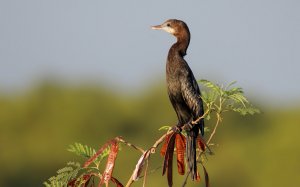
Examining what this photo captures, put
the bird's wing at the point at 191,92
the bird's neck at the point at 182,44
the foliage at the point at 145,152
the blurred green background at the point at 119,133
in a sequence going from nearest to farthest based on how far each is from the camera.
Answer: the foliage at the point at 145,152
the bird's wing at the point at 191,92
the bird's neck at the point at 182,44
the blurred green background at the point at 119,133

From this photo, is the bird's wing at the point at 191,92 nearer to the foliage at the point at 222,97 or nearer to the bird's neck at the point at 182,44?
the bird's neck at the point at 182,44

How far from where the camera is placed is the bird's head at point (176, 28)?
9398 mm

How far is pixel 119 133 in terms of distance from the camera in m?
60.5

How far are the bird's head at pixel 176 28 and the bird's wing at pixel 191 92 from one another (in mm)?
362

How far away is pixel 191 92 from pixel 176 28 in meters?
0.62

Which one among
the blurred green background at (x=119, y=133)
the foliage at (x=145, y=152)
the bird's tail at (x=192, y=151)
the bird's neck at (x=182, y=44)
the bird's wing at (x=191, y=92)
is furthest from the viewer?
the blurred green background at (x=119, y=133)

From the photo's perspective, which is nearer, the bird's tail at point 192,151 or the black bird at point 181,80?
the bird's tail at point 192,151

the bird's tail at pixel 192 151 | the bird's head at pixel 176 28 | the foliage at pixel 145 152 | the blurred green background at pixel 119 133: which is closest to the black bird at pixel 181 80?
the bird's head at pixel 176 28

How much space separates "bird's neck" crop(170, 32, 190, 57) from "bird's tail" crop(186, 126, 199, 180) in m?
1.04

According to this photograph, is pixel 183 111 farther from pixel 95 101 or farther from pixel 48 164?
pixel 95 101

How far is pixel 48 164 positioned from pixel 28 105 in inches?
560

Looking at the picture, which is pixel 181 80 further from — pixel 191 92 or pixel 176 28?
pixel 176 28

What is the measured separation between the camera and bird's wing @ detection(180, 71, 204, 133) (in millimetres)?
9203

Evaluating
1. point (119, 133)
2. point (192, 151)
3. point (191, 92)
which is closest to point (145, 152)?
point (192, 151)
